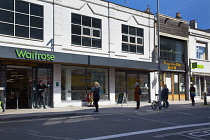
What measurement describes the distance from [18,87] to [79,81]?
4224mm

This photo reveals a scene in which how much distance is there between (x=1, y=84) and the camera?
14625mm

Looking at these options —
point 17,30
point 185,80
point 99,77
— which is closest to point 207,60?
point 185,80

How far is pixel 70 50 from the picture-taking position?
56.9ft

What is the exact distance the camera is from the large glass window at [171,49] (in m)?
24.2

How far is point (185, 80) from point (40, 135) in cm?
2119

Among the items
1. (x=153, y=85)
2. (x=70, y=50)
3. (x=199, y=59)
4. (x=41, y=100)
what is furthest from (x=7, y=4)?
(x=199, y=59)

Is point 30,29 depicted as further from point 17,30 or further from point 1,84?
point 1,84

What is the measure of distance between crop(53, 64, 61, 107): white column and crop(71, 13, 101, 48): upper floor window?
7.49 feet

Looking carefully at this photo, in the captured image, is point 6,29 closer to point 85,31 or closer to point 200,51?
point 85,31

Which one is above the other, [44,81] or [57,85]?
[44,81]

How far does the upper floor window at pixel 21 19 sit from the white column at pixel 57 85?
228 centimetres

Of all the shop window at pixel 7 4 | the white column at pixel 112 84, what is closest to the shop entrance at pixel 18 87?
the shop window at pixel 7 4

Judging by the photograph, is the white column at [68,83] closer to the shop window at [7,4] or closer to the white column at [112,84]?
the white column at [112,84]

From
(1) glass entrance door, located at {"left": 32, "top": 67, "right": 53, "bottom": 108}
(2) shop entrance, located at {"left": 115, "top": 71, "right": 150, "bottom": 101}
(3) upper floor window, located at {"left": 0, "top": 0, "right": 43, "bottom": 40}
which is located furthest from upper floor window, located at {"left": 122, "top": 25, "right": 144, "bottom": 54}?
(3) upper floor window, located at {"left": 0, "top": 0, "right": 43, "bottom": 40}
